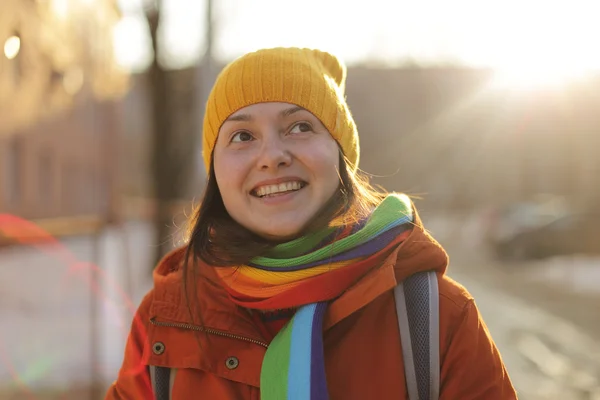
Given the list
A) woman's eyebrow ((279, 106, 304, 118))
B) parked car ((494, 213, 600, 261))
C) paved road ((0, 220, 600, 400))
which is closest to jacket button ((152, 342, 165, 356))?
woman's eyebrow ((279, 106, 304, 118))

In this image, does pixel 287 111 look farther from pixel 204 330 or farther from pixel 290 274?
pixel 204 330

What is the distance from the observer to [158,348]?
1.78 metres

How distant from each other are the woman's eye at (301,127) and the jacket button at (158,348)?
706 millimetres

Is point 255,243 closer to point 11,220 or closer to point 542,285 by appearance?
point 11,220

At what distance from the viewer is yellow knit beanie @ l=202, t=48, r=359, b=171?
1.96 metres

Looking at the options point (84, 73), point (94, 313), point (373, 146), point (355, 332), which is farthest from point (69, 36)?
point (373, 146)

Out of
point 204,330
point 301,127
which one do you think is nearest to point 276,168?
point 301,127

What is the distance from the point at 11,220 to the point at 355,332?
4.89 metres

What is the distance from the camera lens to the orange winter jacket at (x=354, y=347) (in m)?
1.67

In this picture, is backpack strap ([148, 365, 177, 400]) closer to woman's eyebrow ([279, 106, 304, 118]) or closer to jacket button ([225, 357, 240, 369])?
jacket button ([225, 357, 240, 369])

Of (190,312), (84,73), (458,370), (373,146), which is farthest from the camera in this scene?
(373,146)

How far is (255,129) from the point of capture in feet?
6.39

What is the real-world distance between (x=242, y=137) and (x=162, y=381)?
730mm

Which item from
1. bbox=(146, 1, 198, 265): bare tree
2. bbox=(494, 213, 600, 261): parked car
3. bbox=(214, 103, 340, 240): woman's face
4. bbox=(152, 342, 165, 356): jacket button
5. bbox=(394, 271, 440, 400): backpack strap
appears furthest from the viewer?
bbox=(494, 213, 600, 261): parked car
